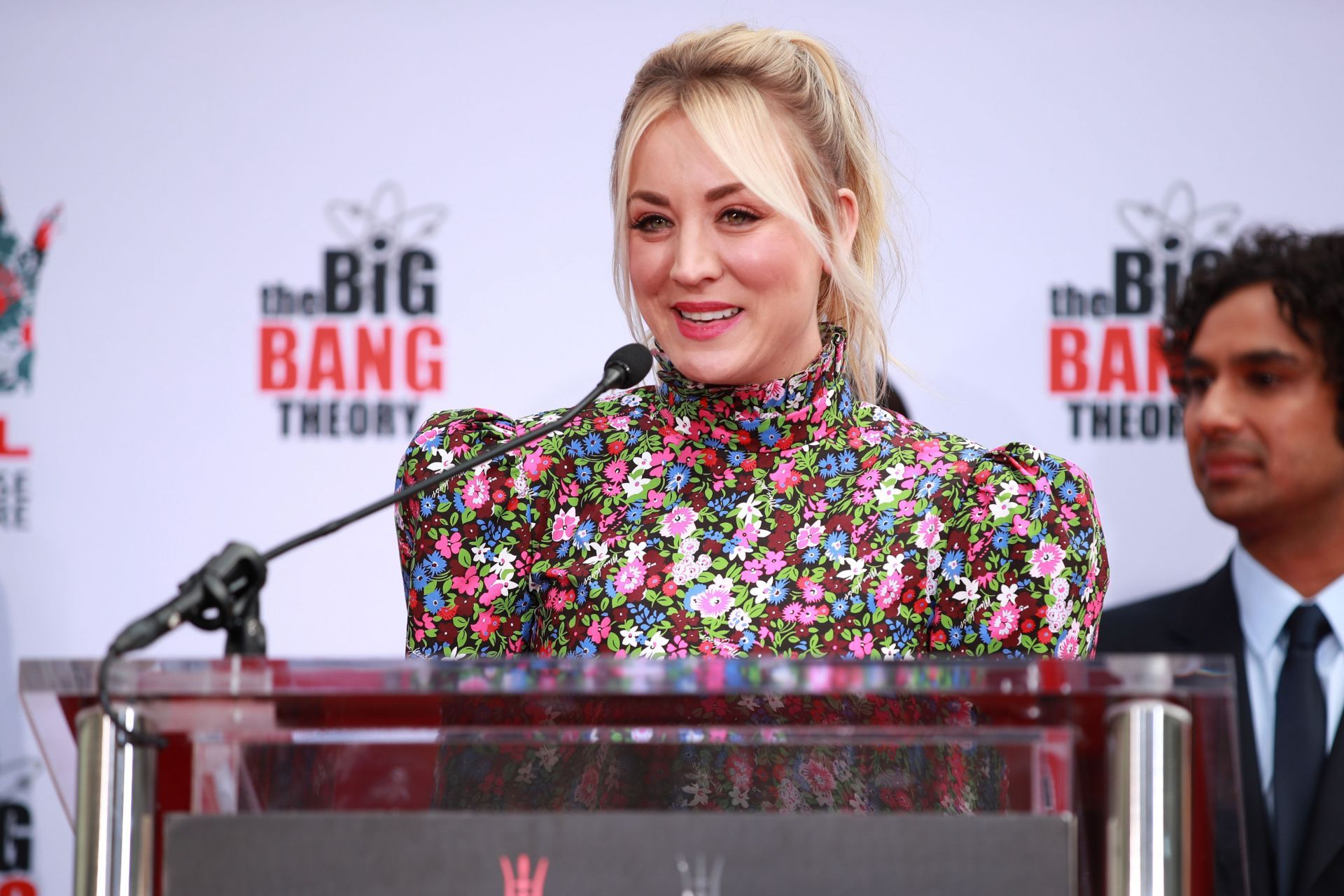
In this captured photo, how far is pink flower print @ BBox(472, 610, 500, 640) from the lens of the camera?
1.27 meters

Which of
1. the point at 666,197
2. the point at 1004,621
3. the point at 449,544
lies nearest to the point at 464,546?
the point at 449,544

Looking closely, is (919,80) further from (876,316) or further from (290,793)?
(290,793)

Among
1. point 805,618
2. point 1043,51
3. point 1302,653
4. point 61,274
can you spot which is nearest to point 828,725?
point 805,618

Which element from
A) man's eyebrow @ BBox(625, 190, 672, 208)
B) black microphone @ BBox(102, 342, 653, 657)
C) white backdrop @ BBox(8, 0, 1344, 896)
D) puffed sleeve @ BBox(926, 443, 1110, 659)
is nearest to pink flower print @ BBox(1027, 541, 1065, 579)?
puffed sleeve @ BBox(926, 443, 1110, 659)

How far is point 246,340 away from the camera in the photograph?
256 centimetres

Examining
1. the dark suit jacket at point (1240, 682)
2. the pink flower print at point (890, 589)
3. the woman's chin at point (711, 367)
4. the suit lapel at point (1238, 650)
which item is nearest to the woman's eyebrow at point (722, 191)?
the woman's chin at point (711, 367)

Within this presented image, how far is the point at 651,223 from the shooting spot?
4.41ft

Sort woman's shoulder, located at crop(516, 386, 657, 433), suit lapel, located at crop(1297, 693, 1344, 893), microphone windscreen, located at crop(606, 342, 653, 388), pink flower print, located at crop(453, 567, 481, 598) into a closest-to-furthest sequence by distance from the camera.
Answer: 1. microphone windscreen, located at crop(606, 342, 653, 388)
2. pink flower print, located at crop(453, 567, 481, 598)
3. woman's shoulder, located at crop(516, 386, 657, 433)
4. suit lapel, located at crop(1297, 693, 1344, 893)

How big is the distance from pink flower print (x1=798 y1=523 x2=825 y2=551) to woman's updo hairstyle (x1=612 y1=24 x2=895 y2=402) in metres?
0.25

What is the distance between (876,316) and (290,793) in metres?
0.89

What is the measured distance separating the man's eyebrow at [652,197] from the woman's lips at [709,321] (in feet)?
0.29

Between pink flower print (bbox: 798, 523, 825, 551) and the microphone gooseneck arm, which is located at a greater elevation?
pink flower print (bbox: 798, 523, 825, 551)

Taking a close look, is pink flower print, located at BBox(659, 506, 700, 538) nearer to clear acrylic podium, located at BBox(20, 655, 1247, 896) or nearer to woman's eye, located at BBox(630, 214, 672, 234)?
woman's eye, located at BBox(630, 214, 672, 234)

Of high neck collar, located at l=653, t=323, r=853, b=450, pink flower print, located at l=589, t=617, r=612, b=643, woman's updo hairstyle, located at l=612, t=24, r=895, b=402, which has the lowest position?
pink flower print, located at l=589, t=617, r=612, b=643
